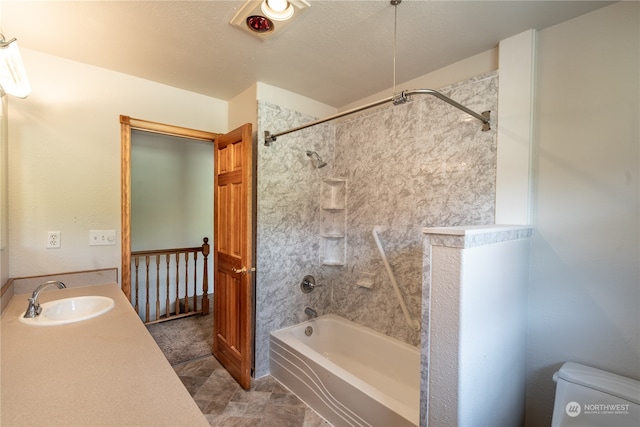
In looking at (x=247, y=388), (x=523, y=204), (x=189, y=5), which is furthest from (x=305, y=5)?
(x=247, y=388)

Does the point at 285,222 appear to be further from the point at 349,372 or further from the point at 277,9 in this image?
the point at 277,9

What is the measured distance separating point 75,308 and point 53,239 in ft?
1.93

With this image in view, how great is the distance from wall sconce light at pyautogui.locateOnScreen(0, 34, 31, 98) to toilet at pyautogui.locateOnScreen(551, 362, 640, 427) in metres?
2.87

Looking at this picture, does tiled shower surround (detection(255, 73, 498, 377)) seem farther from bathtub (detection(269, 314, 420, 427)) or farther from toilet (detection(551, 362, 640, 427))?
toilet (detection(551, 362, 640, 427))

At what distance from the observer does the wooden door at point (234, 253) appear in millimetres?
2074

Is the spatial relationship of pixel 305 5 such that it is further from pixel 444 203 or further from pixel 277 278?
pixel 277 278

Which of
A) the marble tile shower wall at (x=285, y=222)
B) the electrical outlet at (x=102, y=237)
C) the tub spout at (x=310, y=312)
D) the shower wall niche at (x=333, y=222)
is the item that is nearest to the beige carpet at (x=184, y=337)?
the marble tile shower wall at (x=285, y=222)

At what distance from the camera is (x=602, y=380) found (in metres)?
1.29

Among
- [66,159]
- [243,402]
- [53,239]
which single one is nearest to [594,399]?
[243,402]

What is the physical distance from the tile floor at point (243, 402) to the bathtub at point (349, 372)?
7 cm

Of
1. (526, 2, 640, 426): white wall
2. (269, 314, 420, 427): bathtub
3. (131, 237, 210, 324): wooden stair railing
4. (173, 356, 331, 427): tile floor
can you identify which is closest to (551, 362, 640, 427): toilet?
(526, 2, 640, 426): white wall

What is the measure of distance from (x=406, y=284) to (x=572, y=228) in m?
1.05

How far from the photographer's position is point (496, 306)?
50.6 inches

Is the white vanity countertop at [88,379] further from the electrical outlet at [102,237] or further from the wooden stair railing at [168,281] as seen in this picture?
the wooden stair railing at [168,281]
